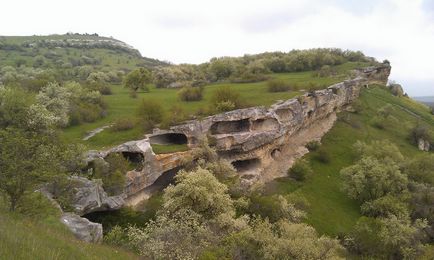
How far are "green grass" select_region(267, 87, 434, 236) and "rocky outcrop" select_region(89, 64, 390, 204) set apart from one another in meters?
2.94

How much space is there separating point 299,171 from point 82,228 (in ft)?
103

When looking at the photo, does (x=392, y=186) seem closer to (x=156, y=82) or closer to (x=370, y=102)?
(x=370, y=102)

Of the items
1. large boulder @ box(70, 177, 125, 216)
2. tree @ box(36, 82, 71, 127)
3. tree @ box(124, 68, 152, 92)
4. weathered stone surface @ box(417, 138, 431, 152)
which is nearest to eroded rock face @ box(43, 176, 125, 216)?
large boulder @ box(70, 177, 125, 216)

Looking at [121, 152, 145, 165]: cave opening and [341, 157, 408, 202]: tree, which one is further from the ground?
[121, 152, 145, 165]: cave opening

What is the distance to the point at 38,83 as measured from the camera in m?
51.7

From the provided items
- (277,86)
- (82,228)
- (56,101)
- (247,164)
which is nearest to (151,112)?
(56,101)

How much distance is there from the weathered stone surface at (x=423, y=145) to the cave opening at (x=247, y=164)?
33.4 m

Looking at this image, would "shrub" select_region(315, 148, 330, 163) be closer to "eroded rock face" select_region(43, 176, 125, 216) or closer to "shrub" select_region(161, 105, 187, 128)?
"shrub" select_region(161, 105, 187, 128)

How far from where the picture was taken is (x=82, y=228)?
70.1ft

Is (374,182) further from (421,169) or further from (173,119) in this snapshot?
(173,119)

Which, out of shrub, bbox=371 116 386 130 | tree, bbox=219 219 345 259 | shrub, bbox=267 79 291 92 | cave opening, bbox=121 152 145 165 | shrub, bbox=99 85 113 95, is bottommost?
tree, bbox=219 219 345 259

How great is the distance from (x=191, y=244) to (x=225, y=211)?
6619 millimetres

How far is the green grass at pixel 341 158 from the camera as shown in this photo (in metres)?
41.7

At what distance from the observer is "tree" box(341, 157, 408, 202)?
4453cm
